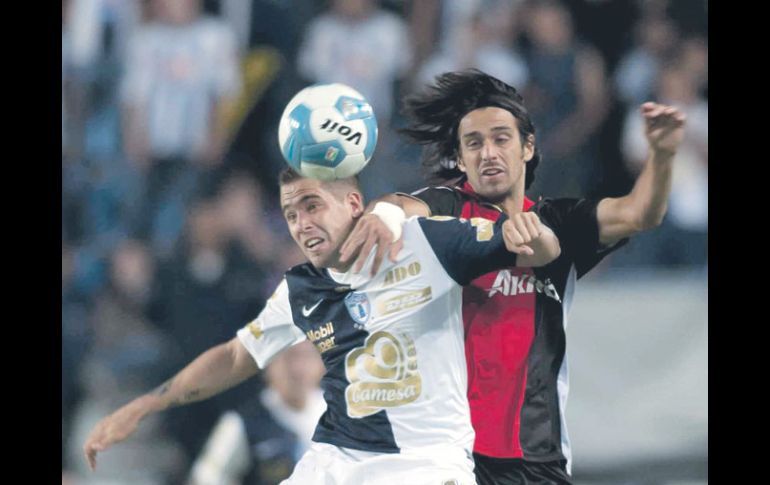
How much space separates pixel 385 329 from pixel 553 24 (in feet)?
17.4

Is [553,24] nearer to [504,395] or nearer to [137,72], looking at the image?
[137,72]

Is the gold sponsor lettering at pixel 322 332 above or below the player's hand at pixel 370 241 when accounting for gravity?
below

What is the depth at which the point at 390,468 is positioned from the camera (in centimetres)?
580

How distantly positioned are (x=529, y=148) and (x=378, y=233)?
104 centimetres

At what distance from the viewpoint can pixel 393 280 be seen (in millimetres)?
5898

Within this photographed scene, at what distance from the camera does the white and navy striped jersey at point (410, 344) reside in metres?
5.78

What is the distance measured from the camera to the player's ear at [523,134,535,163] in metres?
6.27

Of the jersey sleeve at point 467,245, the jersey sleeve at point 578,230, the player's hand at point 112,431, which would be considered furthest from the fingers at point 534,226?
the player's hand at point 112,431

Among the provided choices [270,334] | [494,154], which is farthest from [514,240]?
[270,334]

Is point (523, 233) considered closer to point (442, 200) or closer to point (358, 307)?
point (442, 200)

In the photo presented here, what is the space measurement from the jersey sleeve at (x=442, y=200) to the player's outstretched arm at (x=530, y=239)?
1.68ft

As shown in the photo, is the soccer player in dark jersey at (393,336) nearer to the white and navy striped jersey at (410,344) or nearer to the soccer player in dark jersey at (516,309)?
the white and navy striped jersey at (410,344)

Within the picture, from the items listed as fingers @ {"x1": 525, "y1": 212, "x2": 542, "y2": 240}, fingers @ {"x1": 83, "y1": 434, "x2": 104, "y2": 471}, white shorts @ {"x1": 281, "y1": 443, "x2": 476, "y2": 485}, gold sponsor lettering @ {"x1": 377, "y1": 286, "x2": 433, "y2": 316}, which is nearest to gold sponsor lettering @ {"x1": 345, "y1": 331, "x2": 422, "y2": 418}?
gold sponsor lettering @ {"x1": 377, "y1": 286, "x2": 433, "y2": 316}

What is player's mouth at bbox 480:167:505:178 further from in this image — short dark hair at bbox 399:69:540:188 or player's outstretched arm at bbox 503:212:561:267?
player's outstretched arm at bbox 503:212:561:267
